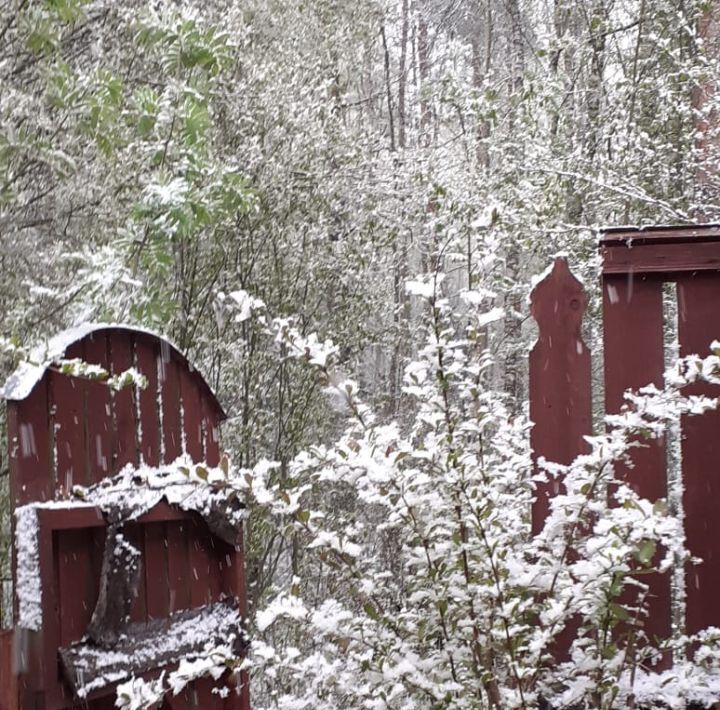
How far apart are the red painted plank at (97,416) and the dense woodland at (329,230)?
222mm

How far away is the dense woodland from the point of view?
1.75m

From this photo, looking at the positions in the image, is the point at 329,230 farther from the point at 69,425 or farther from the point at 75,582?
the point at 75,582

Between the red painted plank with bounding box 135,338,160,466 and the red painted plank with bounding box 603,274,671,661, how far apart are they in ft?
4.47

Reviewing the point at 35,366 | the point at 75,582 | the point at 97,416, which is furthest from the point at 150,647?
the point at 35,366

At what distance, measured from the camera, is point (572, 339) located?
1923mm

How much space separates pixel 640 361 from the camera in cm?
188

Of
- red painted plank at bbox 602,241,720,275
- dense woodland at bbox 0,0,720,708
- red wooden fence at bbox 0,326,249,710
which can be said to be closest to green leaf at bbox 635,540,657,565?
dense woodland at bbox 0,0,720,708

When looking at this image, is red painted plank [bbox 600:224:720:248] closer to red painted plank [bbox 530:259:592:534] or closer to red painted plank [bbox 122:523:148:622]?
red painted plank [bbox 530:259:592:534]

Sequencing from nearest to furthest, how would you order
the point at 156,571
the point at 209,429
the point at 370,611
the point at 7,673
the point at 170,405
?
the point at 370,611 < the point at 7,673 < the point at 156,571 < the point at 170,405 < the point at 209,429

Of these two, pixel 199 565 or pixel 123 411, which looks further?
pixel 199 565

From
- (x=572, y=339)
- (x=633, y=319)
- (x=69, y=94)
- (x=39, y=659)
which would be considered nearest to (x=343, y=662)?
(x=39, y=659)

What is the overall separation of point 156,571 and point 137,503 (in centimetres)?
27

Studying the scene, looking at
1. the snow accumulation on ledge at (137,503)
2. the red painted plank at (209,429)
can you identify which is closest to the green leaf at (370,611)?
the snow accumulation on ledge at (137,503)

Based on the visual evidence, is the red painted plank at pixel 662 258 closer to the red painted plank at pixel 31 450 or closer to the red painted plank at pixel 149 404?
the red painted plank at pixel 149 404
